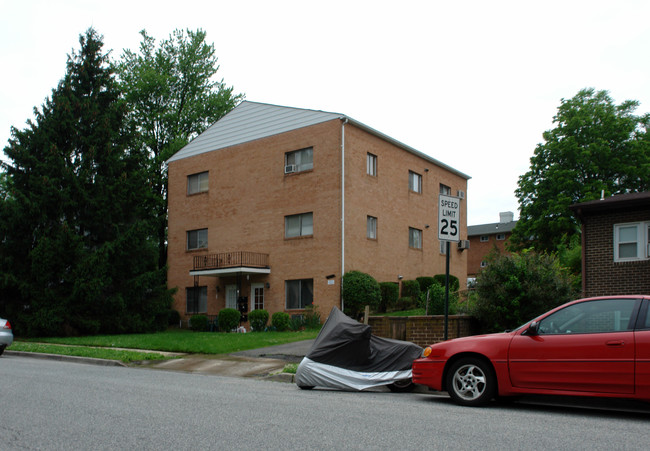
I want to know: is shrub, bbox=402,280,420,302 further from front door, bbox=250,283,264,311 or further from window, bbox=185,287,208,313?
window, bbox=185,287,208,313

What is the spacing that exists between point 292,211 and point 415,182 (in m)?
7.55

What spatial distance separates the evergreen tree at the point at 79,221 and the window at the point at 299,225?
6065 millimetres

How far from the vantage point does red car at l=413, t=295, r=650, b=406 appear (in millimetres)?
A: 7438

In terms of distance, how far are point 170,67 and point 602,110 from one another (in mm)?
27379

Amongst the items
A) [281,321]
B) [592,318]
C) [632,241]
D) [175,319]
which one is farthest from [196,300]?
[592,318]

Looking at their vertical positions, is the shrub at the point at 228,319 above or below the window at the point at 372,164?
below

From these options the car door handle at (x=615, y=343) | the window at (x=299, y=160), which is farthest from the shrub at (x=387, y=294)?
the car door handle at (x=615, y=343)

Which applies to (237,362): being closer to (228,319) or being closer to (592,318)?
(592,318)

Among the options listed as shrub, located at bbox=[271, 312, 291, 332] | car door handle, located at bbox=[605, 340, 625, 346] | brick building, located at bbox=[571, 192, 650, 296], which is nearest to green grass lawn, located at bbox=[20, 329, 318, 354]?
shrub, located at bbox=[271, 312, 291, 332]

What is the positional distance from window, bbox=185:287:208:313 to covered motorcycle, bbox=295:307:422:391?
21.7 meters

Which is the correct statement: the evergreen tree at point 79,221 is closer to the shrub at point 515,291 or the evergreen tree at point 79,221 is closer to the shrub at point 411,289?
the shrub at point 411,289

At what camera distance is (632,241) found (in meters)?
18.2

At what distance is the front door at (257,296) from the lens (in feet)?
96.0

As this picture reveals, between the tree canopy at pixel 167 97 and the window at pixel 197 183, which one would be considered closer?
the window at pixel 197 183
